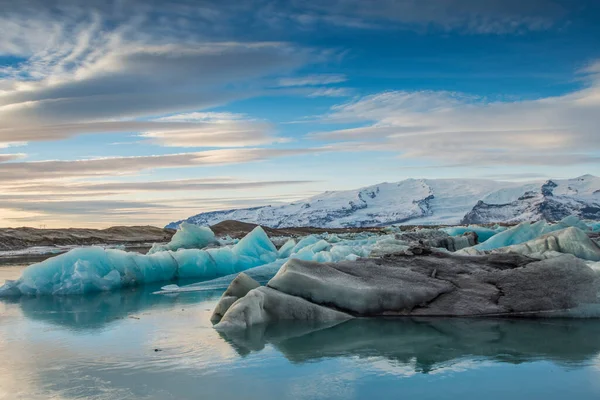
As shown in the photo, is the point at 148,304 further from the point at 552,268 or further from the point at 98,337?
the point at 552,268

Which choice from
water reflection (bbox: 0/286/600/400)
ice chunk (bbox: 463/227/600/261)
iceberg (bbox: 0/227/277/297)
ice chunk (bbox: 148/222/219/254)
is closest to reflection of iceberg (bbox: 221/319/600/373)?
water reflection (bbox: 0/286/600/400)

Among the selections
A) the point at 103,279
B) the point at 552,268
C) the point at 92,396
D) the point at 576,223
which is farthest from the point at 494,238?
the point at 92,396

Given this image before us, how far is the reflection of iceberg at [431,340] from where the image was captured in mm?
5875

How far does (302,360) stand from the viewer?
227 inches

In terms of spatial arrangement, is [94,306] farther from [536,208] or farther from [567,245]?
[536,208]

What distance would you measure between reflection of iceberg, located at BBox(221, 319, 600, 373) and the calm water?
0.04 feet

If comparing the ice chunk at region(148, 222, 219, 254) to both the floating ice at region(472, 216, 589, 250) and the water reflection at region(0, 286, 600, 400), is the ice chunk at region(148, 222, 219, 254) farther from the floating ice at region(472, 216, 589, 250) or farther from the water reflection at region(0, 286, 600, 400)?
the water reflection at region(0, 286, 600, 400)

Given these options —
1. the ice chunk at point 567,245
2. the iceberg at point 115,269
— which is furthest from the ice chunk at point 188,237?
the ice chunk at point 567,245

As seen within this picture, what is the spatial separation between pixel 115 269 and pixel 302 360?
9.19 meters

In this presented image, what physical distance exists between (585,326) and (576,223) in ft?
64.9

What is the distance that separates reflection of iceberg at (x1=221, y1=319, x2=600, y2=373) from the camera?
5.88 meters

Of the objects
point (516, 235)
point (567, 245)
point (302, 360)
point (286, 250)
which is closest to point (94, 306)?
point (302, 360)

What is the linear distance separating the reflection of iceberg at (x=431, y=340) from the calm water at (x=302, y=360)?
0.04 ft

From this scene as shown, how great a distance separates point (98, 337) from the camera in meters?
7.20
